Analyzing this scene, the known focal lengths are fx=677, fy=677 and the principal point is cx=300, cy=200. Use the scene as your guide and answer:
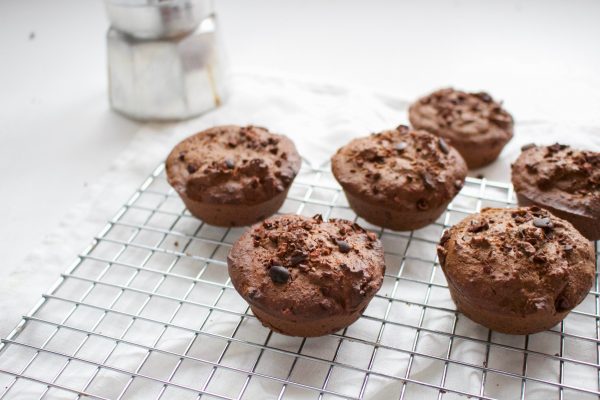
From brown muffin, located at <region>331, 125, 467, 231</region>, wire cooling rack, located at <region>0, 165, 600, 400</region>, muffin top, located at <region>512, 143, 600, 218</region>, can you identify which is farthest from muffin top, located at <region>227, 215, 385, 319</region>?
muffin top, located at <region>512, 143, 600, 218</region>

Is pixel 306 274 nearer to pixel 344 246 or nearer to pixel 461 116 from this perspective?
pixel 344 246

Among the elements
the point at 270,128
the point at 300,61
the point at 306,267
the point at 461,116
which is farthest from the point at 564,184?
the point at 300,61

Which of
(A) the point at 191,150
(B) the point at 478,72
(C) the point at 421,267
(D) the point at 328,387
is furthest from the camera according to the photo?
(B) the point at 478,72

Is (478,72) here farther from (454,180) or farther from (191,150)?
(191,150)

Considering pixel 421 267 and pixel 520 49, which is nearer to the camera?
pixel 421 267

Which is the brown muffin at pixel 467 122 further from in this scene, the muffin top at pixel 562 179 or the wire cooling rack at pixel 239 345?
the wire cooling rack at pixel 239 345

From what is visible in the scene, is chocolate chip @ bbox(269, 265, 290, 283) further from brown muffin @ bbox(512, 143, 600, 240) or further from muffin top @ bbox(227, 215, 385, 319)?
brown muffin @ bbox(512, 143, 600, 240)

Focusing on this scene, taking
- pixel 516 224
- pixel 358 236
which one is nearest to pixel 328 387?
pixel 358 236

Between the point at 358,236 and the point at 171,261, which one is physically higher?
the point at 358,236
